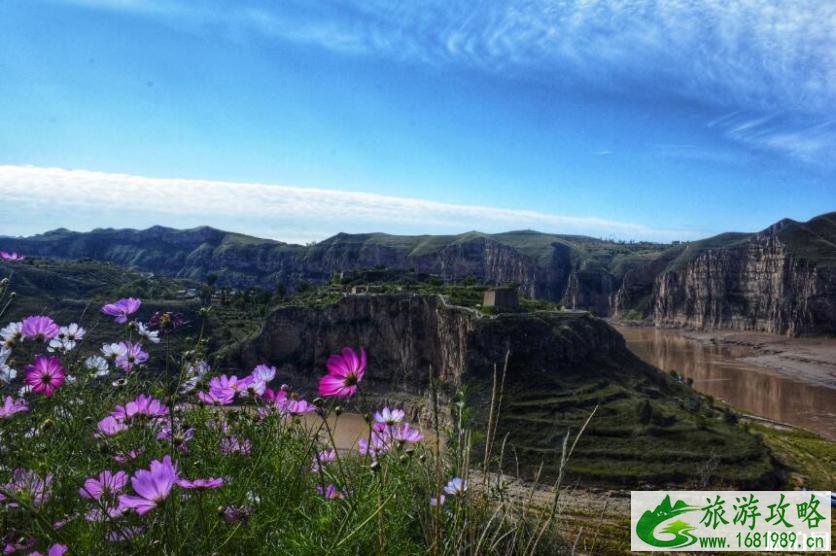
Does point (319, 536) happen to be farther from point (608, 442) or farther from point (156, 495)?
point (608, 442)

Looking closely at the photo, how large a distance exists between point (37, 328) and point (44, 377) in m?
0.41

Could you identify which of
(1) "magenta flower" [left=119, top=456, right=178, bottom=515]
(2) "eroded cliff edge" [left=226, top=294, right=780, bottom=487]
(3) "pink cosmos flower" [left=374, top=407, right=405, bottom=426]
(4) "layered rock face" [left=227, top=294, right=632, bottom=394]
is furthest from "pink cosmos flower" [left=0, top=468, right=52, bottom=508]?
(4) "layered rock face" [left=227, top=294, right=632, bottom=394]

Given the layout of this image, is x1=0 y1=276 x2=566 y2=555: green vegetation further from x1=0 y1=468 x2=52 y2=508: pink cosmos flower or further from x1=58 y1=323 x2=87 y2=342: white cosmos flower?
x1=58 y1=323 x2=87 y2=342: white cosmos flower

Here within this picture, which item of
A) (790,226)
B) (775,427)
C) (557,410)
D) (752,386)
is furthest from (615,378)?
(790,226)

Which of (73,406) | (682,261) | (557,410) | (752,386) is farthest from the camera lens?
(682,261)

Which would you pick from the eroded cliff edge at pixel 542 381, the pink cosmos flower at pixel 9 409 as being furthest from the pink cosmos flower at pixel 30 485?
the eroded cliff edge at pixel 542 381

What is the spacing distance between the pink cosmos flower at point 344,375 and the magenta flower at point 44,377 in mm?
1971

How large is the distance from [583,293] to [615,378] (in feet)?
487

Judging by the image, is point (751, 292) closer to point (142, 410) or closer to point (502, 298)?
point (502, 298)

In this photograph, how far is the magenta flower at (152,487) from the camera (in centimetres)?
248

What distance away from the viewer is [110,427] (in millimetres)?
3555

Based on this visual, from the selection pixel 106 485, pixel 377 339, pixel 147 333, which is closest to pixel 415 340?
pixel 377 339

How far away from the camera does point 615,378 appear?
55.2m

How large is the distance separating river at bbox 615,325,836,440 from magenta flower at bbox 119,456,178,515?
77.0 metres
